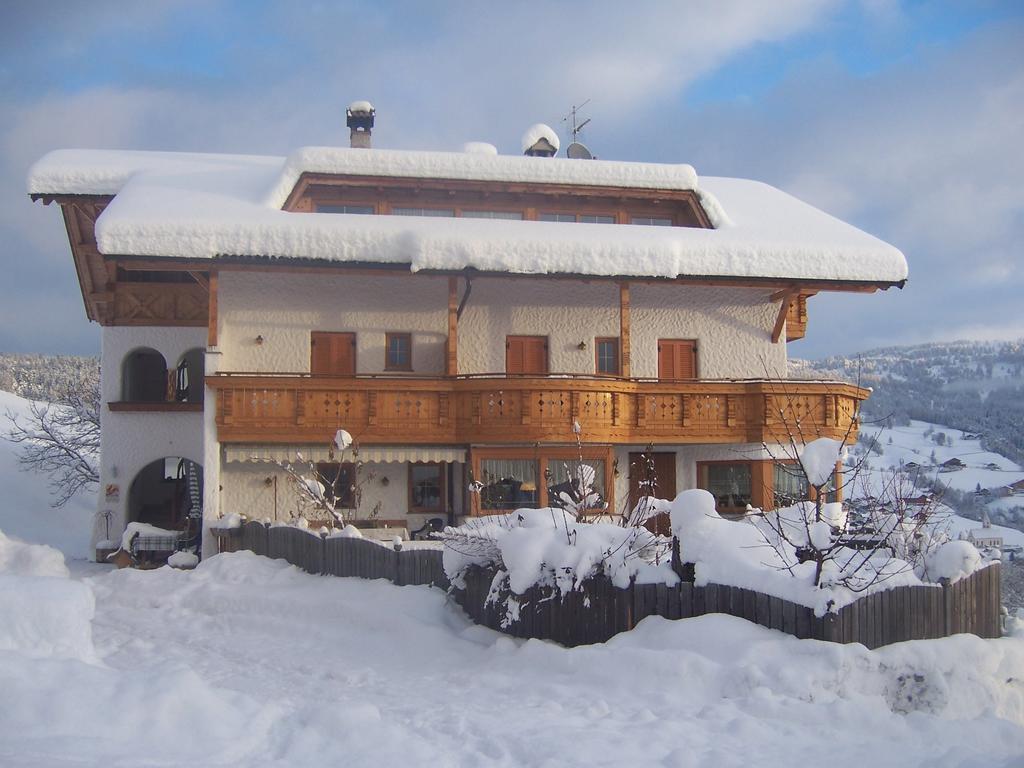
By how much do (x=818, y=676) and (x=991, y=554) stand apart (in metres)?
3.74

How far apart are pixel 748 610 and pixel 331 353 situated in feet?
40.3

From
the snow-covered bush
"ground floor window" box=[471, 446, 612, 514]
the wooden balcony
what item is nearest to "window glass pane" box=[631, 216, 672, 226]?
the wooden balcony

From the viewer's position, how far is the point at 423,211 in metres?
21.5

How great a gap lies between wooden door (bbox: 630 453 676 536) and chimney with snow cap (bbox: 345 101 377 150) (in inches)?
427

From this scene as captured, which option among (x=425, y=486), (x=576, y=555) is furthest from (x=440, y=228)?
(x=576, y=555)

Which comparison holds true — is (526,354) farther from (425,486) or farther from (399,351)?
(425,486)

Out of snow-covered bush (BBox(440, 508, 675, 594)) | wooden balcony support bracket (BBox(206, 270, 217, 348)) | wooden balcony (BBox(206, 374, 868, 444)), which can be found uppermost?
wooden balcony support bracket (BBox(206, 270, 217, 348))

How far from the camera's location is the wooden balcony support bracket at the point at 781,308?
20.0 metres

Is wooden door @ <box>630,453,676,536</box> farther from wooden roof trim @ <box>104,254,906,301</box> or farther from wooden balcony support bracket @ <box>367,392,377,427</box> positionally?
wooden balcony support bracket @ <box>367,392,377,427</box>

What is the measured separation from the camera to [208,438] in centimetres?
1781

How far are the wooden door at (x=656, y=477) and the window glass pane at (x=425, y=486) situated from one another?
386 cm

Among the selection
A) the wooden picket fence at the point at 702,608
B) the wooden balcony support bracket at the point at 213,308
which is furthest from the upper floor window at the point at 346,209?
the wooden picket fence at the point at 702,608

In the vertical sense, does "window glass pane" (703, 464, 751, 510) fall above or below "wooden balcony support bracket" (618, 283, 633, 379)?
below

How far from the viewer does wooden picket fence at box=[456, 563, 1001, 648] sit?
345 inches
